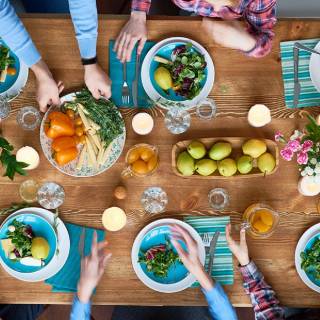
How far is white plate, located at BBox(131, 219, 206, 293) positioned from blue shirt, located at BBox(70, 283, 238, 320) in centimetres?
8

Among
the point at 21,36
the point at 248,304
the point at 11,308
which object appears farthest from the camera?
the point at 11,308

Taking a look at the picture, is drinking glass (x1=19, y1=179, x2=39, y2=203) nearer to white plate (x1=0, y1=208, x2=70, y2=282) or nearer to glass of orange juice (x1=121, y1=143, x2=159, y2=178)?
white plate (x1=0, y1=208, x2=70, y2=282)

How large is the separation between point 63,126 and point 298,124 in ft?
2.68

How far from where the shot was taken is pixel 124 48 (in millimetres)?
1462

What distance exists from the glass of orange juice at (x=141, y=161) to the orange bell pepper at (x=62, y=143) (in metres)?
0.20

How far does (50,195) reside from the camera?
1419 millimetres

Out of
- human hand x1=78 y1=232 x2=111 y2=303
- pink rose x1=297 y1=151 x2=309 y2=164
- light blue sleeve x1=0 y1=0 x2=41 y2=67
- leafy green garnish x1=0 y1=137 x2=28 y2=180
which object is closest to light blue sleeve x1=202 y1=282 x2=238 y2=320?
human hand x1=78 y1=232 x2=111 y2=303

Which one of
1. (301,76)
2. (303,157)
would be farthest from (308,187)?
(301,76)

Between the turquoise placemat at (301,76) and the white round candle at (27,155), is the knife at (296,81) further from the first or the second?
the white round candle at (27,155)

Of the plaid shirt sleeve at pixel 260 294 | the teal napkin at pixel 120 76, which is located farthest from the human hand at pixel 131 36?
the plaid shirt sleeve at pixel 260 294

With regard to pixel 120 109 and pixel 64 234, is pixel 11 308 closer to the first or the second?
pixel 64 234

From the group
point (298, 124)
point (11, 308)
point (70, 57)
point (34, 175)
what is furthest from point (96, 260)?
point (298, 124)

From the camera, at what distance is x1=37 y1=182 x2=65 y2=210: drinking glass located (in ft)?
4.63

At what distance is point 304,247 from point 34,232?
0.92 m
